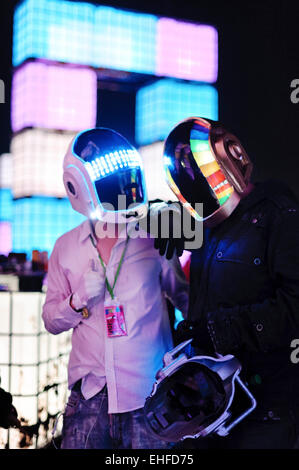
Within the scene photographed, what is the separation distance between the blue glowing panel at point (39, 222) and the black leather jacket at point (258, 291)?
219 centimetres

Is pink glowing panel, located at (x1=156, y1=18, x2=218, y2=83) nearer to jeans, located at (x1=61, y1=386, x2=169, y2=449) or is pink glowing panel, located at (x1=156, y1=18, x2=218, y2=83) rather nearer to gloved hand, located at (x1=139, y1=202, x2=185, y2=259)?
gloved hand, located at (x1=139, y1=202, x2=185, y2=259)

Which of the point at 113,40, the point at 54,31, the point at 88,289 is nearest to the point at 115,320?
the point at 88,289

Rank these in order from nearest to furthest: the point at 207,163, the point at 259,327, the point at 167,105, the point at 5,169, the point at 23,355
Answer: the point at 259,327 → the point at 207,163 → the point at 23,355 → the point at 167,105 → the point at 5,169

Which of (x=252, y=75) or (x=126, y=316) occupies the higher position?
(x=252, y=75)

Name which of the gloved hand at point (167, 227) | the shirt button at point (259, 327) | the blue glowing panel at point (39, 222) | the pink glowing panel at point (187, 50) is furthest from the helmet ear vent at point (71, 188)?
the pink glowing panel at point (187, 50)

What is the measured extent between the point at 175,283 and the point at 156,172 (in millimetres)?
2260

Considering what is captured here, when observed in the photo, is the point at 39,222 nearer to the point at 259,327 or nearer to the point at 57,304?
the point at 57,304

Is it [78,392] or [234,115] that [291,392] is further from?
[234,115]

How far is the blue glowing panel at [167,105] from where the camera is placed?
396cm

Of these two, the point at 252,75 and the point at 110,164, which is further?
the point at 252,75

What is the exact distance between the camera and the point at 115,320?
1729mm

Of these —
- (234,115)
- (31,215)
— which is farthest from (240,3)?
(31,215)

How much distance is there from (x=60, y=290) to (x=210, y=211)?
646mm

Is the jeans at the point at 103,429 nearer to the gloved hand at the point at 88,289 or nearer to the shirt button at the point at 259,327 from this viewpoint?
the gloved hand at the point at 88,289
